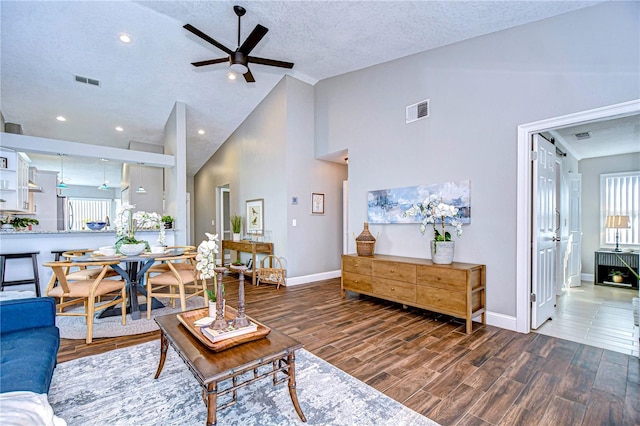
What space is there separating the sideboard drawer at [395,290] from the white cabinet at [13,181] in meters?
6.30

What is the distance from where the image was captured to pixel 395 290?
12.3 feet

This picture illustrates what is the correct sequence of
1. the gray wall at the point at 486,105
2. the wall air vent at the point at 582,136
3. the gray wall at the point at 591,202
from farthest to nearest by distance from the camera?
1. the gray wall at the point at 591,202
2. the wall air vent at the point at 582,136
3. the gray wall at the point at 486,105

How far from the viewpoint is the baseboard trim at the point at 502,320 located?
3164 millimetres

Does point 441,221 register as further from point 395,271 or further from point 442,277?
point 395,271

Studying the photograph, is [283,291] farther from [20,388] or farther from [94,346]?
[20,388]

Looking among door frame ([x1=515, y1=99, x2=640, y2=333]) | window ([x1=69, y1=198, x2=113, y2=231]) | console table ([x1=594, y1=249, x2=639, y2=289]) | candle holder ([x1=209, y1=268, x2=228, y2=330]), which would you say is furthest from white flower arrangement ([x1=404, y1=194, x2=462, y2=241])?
window ([x1=69, y1=198, x2=113, y2=231])

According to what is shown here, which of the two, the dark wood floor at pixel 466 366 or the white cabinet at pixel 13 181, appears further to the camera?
the white cabinet at pixel 13 181

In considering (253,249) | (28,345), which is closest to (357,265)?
(253,249)

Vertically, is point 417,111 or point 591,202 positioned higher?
point 417,111

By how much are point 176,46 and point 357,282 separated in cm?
453

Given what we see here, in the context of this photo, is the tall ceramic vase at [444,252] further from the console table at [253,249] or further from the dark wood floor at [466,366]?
the console table at [253,249]

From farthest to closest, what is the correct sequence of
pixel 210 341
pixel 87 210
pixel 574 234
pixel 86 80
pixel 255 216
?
pixel 87 210 → pixel 255 216 → pixel 574 234 → pixel 86 80 → pixel 210 341

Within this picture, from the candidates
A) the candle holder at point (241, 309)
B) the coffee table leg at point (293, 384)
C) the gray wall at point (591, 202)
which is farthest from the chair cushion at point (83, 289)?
the gray wall at point (591, 202)

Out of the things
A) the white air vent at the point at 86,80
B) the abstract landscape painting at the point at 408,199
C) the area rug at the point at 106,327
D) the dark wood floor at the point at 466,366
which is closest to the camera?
the dark wood floor at the point at 466,366
